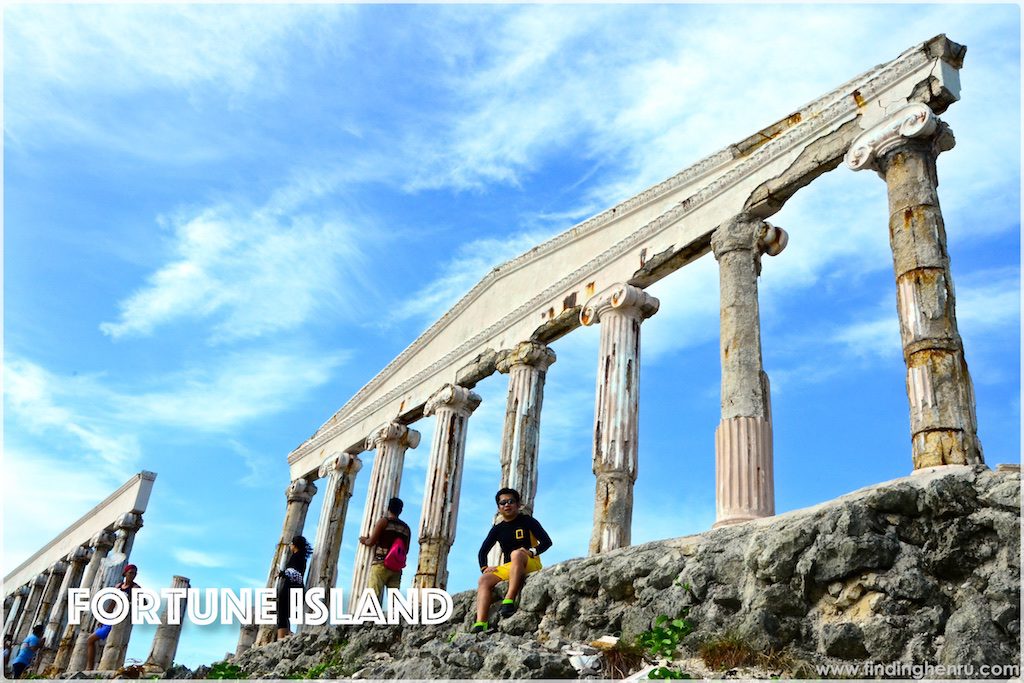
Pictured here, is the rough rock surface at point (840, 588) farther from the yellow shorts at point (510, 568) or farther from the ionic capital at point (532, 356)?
the ionic capital at point (532, 356)

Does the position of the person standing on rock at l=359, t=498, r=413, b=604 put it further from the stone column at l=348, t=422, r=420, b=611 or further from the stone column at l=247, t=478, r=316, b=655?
the stone column at l=247, t=478, r=316, b=655

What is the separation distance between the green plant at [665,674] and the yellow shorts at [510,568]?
2.99 meters

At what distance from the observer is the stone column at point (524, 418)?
14695 mm

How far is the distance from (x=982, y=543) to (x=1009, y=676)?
111 cm

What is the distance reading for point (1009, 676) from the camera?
6164 millimetres

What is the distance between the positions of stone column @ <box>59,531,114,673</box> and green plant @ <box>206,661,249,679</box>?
14588 mm

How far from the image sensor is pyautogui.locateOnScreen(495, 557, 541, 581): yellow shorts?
953cm

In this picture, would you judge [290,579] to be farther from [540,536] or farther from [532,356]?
[540,536]

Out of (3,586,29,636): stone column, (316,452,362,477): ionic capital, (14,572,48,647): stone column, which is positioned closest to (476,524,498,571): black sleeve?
(316,452,362,477): ionic capital

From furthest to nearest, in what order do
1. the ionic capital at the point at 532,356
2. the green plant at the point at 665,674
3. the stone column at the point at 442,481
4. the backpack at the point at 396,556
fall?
the stone column at the point at 442,481 < the ionic capital at the point at 532,356 < the backpack at the point at 396,556 < the green plant at the point at 665,674

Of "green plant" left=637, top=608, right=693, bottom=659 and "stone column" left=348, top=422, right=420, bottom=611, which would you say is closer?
"green plant" left=637, top=608, right=693, bottom=659

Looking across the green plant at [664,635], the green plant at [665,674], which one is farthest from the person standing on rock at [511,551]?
the green plant at [665,674]

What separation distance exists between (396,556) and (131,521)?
16.4 metres

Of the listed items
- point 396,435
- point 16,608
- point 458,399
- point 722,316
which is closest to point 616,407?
point 722,316
